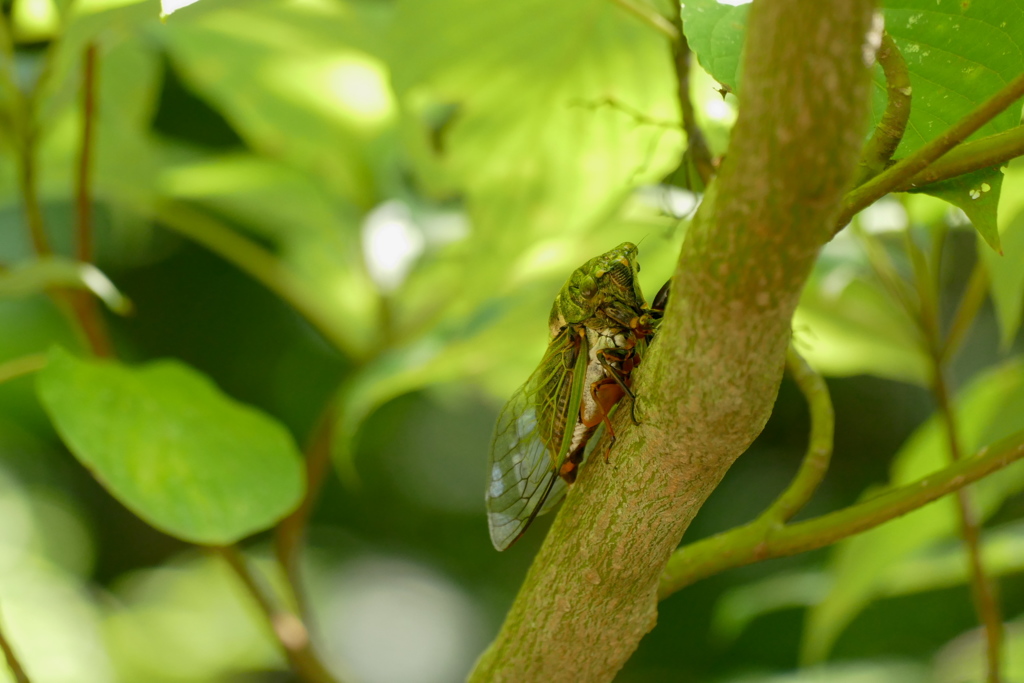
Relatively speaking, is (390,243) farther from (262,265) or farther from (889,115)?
(889,115)

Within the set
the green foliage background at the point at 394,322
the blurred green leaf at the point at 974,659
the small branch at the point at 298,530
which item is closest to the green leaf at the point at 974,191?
the green foliage background at the point at 394,322

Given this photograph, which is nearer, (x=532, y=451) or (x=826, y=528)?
(x=826, y=528)

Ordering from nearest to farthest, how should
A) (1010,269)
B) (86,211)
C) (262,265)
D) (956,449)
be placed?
(1010,269) → (956,449) → (86,211) → (262,265)


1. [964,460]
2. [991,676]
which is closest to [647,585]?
[964,460]

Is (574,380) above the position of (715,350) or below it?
below

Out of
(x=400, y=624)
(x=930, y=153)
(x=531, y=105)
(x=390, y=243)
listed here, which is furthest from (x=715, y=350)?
(x=400, y=624)

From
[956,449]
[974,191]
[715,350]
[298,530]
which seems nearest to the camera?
[715,350]

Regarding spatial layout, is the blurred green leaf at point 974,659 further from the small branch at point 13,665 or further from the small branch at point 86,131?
the small branch at point 86,131

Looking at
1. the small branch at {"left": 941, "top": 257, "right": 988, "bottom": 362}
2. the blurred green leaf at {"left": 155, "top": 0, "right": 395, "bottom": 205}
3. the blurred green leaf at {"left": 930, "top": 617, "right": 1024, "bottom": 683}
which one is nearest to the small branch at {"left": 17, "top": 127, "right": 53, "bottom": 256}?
A: the blurred green leaf at {"left": 155, "top": 0, "right": 395, "bottom": 205}
